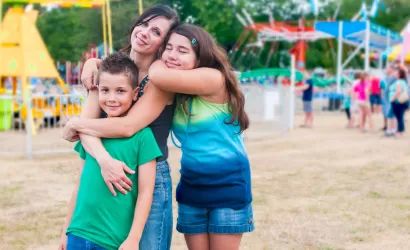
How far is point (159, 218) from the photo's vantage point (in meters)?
2.61

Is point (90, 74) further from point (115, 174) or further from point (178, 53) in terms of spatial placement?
point (115, 174)

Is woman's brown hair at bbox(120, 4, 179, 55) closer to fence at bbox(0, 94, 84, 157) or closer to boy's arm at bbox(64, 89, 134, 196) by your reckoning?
boy's arm at bbox(64, 89, 134, 196)

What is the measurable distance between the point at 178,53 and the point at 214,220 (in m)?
0.71

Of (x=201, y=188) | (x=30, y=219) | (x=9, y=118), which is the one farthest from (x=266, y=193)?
(x=9, y=118)

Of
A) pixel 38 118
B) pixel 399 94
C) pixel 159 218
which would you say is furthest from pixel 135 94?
pixel 38 118

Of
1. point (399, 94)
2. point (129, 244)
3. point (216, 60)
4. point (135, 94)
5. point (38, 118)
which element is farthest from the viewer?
point (38, 118)

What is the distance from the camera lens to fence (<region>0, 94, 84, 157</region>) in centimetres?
1191

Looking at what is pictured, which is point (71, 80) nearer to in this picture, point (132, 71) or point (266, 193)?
point (266, 193)

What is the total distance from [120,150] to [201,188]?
422mm

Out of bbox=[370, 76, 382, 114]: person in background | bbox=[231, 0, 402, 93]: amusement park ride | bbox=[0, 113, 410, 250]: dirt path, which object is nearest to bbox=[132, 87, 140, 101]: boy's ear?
bbox=[0, 113, 410, 250]: dirt path

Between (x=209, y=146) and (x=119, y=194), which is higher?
(x=209, y=146)

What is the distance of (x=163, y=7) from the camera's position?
268cm

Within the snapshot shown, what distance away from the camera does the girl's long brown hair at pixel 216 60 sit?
2.63 m

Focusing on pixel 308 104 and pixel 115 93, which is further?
pixel 308 104
